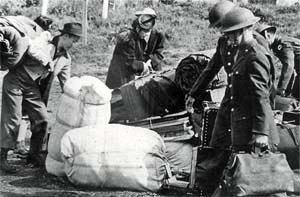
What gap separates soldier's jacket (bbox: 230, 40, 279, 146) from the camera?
4176 millimetres

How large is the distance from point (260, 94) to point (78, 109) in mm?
1936

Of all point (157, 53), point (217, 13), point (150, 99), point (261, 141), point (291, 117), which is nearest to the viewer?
point (261, 141)

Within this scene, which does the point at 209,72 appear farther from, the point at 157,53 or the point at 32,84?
the point at 157,53

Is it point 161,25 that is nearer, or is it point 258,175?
point 258,175

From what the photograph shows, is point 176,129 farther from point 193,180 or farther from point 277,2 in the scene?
point 277,2

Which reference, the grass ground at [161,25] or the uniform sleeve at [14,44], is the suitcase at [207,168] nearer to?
the uniform sleeve at [14,44]

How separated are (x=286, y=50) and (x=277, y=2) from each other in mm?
9608

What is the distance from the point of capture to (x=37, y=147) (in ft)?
19.8

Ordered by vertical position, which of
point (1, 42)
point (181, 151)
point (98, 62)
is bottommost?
point (98, 62)

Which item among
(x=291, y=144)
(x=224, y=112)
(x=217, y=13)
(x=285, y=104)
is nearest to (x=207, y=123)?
(x=224, y=112)

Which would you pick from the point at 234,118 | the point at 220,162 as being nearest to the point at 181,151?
the point at 220,162

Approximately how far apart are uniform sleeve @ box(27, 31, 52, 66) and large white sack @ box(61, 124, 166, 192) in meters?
1.10

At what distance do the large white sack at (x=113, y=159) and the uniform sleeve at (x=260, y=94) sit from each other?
44.3 inches

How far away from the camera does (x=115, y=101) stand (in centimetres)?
605
